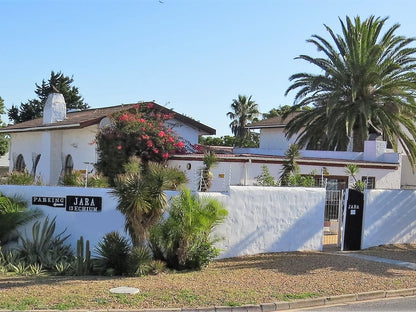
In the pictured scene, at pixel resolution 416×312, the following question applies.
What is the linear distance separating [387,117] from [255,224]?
14.0m

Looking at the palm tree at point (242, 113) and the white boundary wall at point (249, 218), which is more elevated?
the palm tree at point (242, 113)

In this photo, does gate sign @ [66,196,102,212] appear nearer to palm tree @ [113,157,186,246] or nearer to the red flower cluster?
palm tree @ [113,157,186,246]

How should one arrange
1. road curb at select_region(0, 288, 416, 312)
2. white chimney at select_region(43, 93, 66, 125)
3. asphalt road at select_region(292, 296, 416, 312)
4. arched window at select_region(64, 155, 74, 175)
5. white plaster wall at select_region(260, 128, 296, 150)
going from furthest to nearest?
white plaster wall at select_region(260, 128, 296, 150) → white chimney at select_region(43, 93, 66, 125) → arched window at select_region(64, 155, 74, 175) → asphalt road at select_region(292, 296, 416, 312) → road curb at select_region(0, 288, 416, 312)

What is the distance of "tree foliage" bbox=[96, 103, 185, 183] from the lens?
1727cm

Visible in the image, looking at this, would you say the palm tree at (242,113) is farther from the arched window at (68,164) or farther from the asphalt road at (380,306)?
the asphalt road at (380,306)

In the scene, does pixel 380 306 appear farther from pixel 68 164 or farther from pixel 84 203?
pixel 68 164

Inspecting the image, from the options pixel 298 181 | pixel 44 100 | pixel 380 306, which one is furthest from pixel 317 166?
pixel 44 100

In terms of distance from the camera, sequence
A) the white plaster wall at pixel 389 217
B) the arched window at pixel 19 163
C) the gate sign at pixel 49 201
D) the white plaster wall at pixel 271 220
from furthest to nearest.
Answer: the arched window at pixel 19 163 < the white plaster wall at pixel 389 217 < the gate sign at pixel 49 201 < the white plaster wall at pixel 271 220

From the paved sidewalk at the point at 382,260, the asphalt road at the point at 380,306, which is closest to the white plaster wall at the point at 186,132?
the paved sidewalk at the point at 382,260

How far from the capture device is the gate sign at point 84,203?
12.7 metres

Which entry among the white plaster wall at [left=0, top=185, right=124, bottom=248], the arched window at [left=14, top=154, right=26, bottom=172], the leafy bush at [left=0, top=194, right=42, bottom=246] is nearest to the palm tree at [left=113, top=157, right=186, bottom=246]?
the white plaster wall at [left=0, top=185, right=124, bottom=248]

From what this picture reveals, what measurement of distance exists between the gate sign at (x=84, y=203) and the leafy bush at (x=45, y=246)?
0.60 meters

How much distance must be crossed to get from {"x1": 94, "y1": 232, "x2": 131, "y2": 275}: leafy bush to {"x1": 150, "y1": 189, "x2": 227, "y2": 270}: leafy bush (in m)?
0.74

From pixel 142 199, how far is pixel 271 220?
482 centimetres
